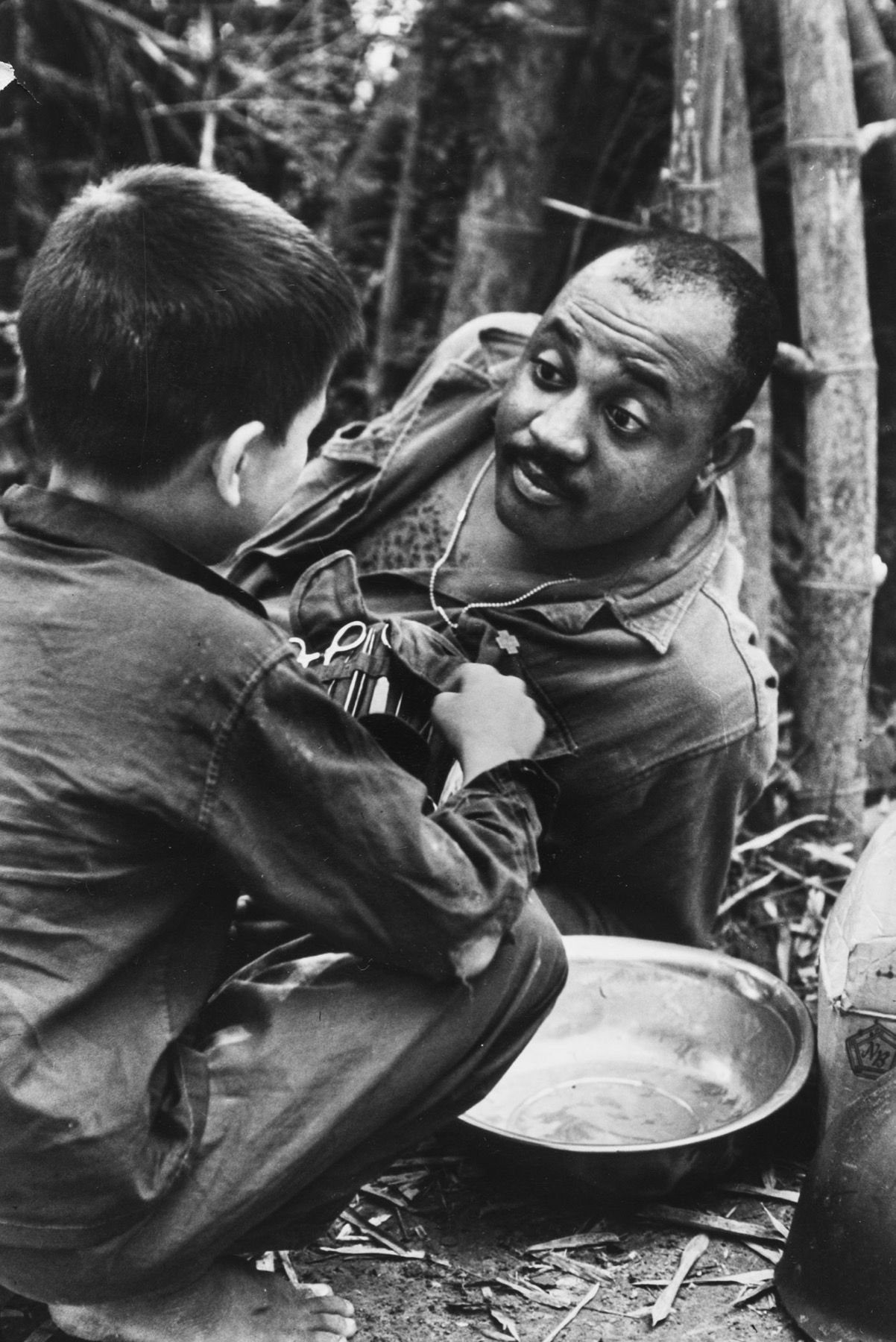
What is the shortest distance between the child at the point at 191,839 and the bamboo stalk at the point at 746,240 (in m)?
1.96

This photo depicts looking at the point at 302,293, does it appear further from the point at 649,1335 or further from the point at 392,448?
the point at 649,1335

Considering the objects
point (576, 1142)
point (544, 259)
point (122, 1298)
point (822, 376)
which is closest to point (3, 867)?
point (122, 1298)

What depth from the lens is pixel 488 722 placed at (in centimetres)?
211

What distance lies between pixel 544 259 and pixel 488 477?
132cm

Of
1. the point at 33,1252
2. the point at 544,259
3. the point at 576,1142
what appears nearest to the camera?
the point at 33,1252

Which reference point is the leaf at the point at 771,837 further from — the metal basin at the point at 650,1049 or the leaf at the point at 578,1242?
the leaf at the point at 578,1242

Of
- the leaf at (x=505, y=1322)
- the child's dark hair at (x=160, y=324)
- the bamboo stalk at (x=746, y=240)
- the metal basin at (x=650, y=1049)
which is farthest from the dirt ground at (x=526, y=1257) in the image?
the bamboo stalk at (x=746, y=240)

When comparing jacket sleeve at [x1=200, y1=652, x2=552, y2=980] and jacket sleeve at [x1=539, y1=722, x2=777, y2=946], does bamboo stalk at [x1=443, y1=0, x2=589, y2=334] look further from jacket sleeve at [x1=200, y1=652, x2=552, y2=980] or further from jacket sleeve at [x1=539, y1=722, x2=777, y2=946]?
jacket sleeve at [x1=200, y1=652, x2=552, y2=980]

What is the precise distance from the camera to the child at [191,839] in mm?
1713

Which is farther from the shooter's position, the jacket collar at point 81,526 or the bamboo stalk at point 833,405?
the bamboo stalk at point 833,405

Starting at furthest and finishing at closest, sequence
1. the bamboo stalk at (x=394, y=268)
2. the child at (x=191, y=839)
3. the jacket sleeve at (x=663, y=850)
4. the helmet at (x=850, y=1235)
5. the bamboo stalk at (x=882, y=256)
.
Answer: the bamboo stalk at (x=394, y=268), the bamboo stalk at (x=882, y=256), the jacket sleeve at (x=663, y=850), the helmet at (x=850, y=1235), the child at (x=191, y=839)

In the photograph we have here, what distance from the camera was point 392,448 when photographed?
329 cm

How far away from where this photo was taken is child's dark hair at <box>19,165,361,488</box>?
1805 millimetres

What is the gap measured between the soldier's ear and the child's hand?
1.03 m
